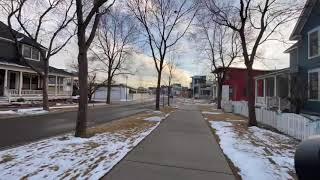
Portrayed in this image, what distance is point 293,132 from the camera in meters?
16.8

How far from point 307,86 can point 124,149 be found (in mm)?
18530

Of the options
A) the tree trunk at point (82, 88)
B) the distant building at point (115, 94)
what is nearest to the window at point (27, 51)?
the tree trunk at point (82, 88)

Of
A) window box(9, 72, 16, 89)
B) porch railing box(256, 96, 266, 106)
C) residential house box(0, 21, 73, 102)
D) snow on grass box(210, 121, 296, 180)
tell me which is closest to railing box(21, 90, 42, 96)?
residential house box(0, 21, 73, 102)

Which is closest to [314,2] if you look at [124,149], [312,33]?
[312,33]

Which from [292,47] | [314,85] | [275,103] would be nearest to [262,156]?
[314,85]

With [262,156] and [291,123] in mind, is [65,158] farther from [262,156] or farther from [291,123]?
[291,123]

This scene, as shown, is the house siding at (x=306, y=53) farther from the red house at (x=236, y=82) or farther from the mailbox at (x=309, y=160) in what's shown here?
the red house at (x=236, y=82)

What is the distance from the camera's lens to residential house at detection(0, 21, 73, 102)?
119ft

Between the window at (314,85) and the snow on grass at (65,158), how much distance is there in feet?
52.9

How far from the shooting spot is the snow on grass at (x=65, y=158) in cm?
782

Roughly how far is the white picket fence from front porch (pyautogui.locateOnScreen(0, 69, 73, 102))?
75.8 feet

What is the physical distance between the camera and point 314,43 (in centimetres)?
2519

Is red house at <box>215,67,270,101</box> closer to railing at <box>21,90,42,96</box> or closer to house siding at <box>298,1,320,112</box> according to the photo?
railing at <box>21,90,42,96</box>

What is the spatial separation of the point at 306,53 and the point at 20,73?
86.4 ft
